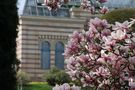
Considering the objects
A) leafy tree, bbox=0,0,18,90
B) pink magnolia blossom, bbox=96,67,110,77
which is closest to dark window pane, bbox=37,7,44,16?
leafy tree, bbox=0,0,18,90

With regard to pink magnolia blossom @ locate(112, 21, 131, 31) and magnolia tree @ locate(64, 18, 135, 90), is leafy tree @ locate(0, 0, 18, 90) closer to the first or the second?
magnolia tree @ locate(64, 18, 135, 90)

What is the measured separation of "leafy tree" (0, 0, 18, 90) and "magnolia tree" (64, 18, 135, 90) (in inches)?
171

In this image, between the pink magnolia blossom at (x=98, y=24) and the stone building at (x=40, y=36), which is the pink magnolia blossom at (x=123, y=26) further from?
the stone building at (x=40, y=36)

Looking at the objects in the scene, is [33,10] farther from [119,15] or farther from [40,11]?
[119,15]

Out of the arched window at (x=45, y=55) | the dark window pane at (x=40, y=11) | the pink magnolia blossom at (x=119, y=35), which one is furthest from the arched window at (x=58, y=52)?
the pink magnolia blossom at (x=119, y=35)

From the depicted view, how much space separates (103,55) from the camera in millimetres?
3059

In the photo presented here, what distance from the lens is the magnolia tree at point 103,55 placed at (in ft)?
9.85

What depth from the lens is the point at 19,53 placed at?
29609 millimetres

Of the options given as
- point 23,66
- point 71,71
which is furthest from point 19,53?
point 71,71

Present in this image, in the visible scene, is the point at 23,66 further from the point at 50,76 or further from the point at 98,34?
the point at 98,34

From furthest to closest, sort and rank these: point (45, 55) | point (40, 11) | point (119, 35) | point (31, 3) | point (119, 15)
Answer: point (40, 11) < point (31, 3) < point (45, 55) < point (119, 15) < point (119, 35)

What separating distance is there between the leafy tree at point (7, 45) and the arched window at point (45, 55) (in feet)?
69.6

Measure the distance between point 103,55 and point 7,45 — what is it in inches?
198

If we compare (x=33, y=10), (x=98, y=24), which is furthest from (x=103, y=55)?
(x=33, y=10)
